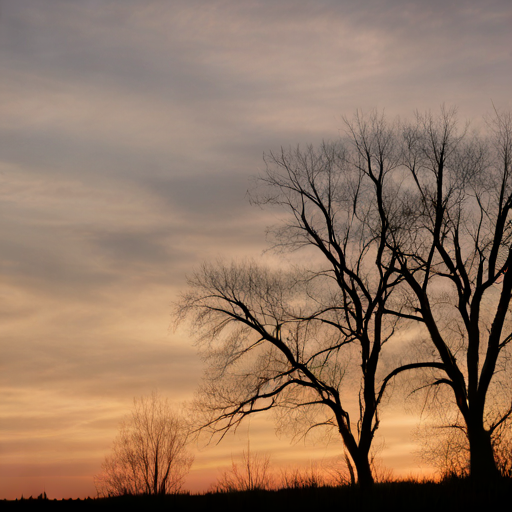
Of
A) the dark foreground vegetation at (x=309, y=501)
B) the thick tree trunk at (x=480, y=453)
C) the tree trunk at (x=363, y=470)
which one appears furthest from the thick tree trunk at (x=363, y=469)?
the dark foreground vegetation at (x=309, y=501)

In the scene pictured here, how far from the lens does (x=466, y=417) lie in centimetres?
1891

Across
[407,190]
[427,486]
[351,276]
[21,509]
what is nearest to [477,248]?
[407,190]

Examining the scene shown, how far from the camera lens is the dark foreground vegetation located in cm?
1091

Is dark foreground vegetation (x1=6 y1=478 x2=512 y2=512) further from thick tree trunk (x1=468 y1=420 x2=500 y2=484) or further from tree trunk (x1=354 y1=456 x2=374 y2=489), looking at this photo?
tree trunk (x1=354 y1=456 x2=374 y2=489)

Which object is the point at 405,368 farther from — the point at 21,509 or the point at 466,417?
the point at 21,509

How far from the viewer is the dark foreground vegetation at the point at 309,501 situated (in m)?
10.9

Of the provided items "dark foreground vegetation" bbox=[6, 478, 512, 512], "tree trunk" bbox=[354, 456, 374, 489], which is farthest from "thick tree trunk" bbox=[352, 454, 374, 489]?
"dark foreground vegetation" bbox=[6, 478, 512, 512]

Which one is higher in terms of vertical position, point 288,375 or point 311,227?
point 311,227

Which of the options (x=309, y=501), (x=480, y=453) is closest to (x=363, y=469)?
(x=480, y=453)

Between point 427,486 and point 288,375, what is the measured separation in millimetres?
7415

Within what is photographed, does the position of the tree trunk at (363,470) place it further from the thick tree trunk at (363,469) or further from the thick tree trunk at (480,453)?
the thick tree trunk at (480,453)

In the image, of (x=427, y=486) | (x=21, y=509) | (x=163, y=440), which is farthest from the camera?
(x=163, y=440)

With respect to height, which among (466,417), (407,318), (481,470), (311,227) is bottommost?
(481,470)

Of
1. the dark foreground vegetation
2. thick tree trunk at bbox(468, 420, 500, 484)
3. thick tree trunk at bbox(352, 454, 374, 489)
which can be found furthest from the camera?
thick tree trunk at bbox(352, 454, 374, 489)
